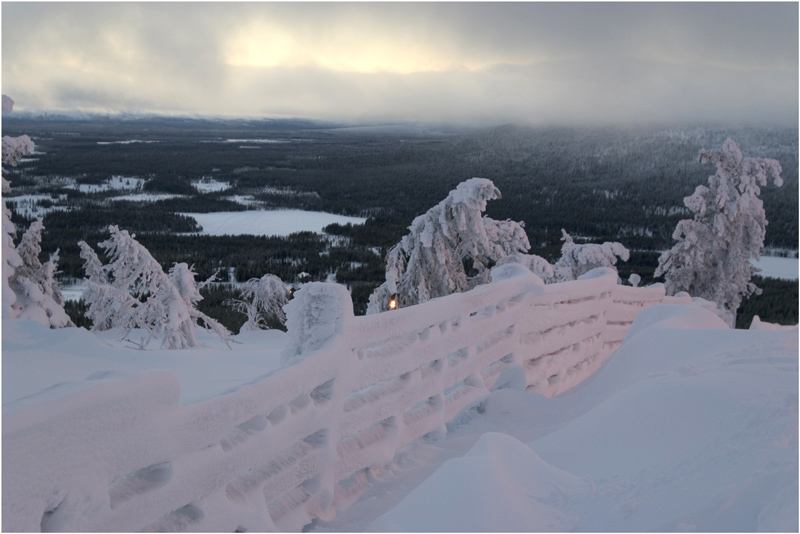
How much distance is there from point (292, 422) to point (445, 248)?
12.8 meters

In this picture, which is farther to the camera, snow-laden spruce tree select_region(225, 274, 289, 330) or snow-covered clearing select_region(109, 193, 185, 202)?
snow-covered clearing select_region(109, 193, 185, 202)

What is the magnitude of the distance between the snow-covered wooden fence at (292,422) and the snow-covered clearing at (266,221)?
67.1 meters

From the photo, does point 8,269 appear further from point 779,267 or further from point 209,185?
point 209,185

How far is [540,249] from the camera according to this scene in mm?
63188

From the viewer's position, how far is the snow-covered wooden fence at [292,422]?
2529 mm

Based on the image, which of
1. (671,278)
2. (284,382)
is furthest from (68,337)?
(671,278)

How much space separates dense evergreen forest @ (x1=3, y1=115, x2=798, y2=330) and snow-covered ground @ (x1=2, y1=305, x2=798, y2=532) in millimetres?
28258

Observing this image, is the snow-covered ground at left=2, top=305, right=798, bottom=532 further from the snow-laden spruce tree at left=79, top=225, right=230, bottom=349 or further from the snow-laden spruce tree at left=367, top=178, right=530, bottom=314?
the snow-laden spruce tree at left=79, top=225, right=230, bottom=349

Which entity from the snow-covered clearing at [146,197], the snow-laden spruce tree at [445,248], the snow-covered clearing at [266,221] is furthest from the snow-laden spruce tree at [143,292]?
the snow-covered clearing at [146,197]

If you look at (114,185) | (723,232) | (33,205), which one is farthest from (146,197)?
(723,232)

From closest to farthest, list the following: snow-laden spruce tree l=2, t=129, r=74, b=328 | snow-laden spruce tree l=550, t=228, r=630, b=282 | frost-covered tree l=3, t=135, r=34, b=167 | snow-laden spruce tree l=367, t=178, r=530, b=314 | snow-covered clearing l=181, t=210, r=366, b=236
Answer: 1. snow-laden spruce tree l=2, t=129, r=74, b=328
2. frost-covered tree l=3, t=135, r=34, b=167
3. snow-laden spruce tree l=367, t=178, r=530, b=314
4. snow-laden spruce tree l=550, t=228, r=630, b=282
5. snow-covered clearing l=181, t=210, r=366, b=236

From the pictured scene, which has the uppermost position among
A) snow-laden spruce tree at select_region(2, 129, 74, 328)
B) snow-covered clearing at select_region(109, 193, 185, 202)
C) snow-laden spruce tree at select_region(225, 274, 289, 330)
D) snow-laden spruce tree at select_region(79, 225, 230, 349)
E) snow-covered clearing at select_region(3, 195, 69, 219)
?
snow-laden spruce tree at select_region(2, 129, 74, 328)

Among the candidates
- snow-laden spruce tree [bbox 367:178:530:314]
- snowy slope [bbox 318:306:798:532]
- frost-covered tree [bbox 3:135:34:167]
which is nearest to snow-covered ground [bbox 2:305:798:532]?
snowy slope [bbox 318:306:798:532]

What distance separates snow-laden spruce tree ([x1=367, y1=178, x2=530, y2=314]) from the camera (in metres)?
15.4
